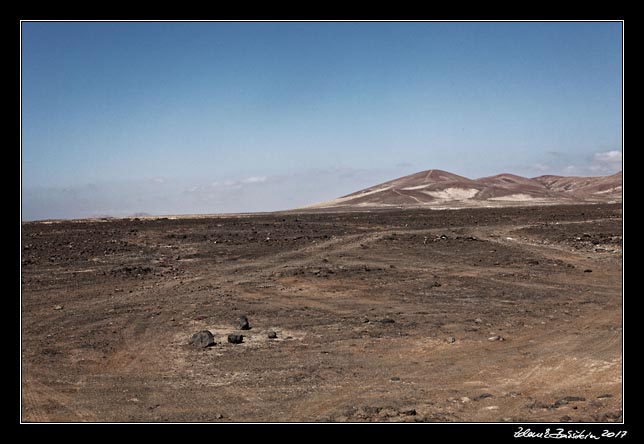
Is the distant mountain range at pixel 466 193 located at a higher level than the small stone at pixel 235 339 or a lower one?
higher

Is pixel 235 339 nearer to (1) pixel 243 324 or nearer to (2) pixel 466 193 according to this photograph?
(1) pixel 243 324

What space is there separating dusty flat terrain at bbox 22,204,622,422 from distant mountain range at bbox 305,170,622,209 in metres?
50.7

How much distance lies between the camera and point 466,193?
89.7m

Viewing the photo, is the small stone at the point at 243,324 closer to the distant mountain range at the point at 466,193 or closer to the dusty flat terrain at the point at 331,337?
the dusty flat terrain at the point at 331,337

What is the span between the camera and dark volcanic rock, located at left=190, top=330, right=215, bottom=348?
9242 mm

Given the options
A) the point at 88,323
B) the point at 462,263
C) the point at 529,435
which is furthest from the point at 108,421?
the point at 462,263

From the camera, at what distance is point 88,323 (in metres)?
11.1

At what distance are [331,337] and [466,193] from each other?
83.4 metres

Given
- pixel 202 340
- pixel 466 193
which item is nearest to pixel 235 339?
pixel 202 340

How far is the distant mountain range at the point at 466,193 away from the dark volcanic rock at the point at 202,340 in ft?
193

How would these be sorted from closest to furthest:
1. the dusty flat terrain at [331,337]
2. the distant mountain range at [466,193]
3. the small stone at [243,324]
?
the dusty flat terrain at [331,337]
the small stone at [243,324]
the distant mountain range at [466,193]

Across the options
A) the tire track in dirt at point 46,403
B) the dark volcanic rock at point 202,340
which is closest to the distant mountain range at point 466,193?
the dark volcanic rock at point 202,340

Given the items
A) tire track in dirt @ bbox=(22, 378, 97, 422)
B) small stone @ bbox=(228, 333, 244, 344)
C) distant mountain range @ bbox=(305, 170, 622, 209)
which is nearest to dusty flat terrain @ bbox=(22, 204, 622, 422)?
tire track in dirt @ bbox=(22, 378, 97, 422)

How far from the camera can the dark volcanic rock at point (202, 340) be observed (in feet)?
30.3
